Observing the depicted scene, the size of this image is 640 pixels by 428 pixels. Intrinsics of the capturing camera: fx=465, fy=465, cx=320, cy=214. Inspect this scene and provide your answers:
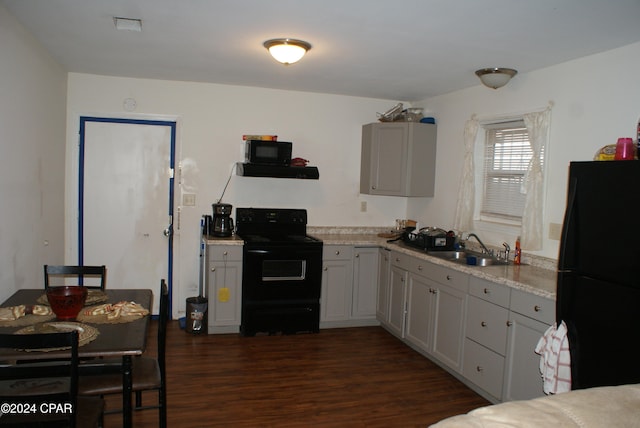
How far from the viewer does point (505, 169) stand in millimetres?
4090

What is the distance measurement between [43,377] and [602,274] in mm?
2513

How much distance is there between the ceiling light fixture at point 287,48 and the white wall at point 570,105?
183 cm

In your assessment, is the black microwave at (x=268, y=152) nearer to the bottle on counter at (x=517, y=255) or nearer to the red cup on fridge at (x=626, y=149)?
the bottle on counter at (x=517, y=255)

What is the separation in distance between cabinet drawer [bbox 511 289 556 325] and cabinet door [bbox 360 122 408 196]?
2041 mm

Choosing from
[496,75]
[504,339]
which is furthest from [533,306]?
[496,75]

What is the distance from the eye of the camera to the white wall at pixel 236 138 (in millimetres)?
4605

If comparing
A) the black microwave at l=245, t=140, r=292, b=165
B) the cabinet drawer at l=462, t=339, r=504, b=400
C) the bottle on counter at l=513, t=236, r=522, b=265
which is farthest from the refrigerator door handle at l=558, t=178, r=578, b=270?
the black microwave at l=245, t=140, r=292, b=165

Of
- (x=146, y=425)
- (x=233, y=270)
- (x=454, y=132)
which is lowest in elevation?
(x=146, y=425)

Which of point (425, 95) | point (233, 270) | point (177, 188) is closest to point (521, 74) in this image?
point (425, 95)

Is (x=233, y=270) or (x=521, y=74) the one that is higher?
(x=521, y=74)

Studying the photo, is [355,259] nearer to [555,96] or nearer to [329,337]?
[329,337]

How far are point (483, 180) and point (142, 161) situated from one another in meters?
3.38

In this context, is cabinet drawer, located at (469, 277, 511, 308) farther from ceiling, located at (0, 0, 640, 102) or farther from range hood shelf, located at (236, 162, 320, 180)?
range hood shelf, located at (236, 162, 320, 180)

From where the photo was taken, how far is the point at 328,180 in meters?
5.24
